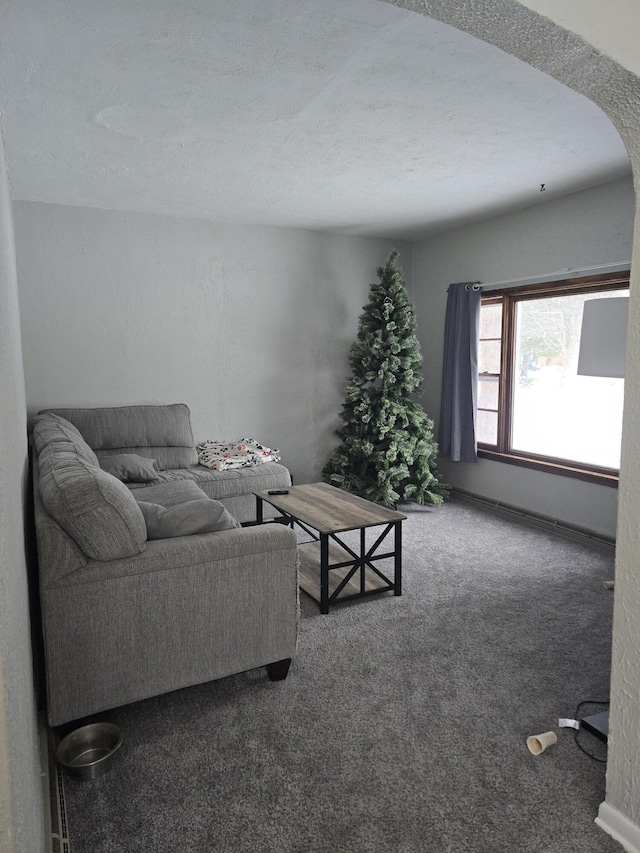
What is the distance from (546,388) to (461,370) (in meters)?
0.77

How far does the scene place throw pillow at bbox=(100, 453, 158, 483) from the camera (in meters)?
4.15

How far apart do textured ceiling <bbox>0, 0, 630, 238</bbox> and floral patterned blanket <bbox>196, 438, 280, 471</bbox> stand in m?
2.01

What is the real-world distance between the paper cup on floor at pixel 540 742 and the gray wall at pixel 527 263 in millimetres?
2473

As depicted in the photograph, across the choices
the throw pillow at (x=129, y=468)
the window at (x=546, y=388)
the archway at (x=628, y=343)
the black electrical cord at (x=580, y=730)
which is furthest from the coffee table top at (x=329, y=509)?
the window at (x=546, y=388)

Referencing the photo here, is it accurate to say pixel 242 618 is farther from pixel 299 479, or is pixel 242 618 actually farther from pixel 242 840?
pixel 299 479

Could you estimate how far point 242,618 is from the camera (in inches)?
88.5

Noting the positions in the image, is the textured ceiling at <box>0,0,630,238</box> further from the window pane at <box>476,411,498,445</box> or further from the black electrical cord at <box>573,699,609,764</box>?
the black electrical cord at <box>573,699,609,764</box>

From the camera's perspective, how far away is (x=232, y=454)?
485 centimetres

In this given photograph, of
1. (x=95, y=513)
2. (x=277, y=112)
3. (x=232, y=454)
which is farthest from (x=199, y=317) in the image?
(x=95, y=513)

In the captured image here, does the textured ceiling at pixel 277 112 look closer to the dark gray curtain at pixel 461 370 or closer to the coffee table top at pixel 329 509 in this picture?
the dark gray curtain at pixel 461 370

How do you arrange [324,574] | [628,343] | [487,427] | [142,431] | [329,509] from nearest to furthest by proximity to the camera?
[628,343] < [324,574] < [329,509] < [142,431] < [487,427]

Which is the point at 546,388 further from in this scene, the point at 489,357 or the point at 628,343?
the point at 628,343

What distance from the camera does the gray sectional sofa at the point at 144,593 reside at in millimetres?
1953

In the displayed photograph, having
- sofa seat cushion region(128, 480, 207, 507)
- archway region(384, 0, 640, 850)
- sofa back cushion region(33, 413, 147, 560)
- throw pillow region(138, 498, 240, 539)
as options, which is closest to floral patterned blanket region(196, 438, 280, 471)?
sofa seat cushion region(128, 480, 207, 507)
